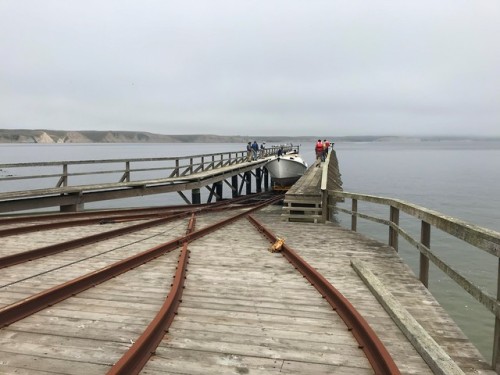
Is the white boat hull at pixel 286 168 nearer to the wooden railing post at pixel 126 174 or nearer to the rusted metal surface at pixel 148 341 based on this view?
the wooden railing post at pixel 126 174

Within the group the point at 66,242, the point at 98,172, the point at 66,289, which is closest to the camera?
the point at 66,289

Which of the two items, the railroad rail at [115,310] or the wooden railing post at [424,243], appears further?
the wooden railing post at [424,243]

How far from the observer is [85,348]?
148 inches

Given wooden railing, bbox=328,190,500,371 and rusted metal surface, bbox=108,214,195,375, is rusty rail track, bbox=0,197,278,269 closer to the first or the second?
rusted metal surface, bbox=108,214,195,375

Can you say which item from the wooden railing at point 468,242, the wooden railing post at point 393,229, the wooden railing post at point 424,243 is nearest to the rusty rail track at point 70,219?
the wooden railing post at point 393,229

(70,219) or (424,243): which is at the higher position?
(424,243)

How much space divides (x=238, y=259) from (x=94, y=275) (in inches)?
105

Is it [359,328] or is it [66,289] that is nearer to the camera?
[359,328]

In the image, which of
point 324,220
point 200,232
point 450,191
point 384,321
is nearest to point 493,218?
point 450,191

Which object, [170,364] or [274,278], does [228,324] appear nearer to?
[170,364]

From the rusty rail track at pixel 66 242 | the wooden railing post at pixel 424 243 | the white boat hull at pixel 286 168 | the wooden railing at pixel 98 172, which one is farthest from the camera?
the white boat hull at pixel 286 168

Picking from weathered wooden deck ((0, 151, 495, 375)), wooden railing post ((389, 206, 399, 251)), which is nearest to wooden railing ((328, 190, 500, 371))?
weathered wooden deck ((0, 151, 495, 375))

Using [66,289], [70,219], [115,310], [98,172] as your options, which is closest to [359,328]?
[115,310]

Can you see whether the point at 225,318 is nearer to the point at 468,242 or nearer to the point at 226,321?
the point at 226,321
